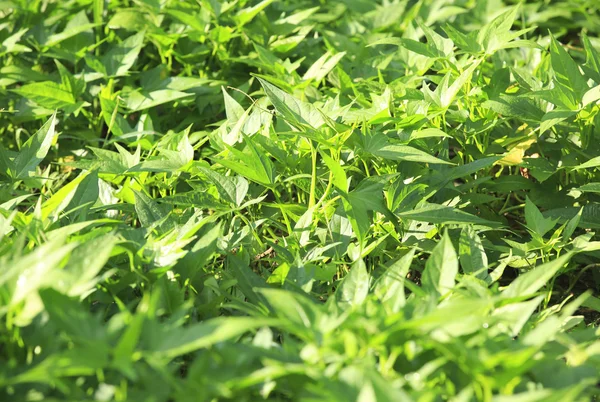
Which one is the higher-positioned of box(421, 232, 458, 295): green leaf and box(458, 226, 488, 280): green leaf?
box(421, 232, 458, 295): green leaf

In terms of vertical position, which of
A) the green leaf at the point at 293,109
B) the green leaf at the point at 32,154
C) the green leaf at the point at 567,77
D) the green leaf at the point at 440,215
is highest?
the green leaf at the point at 567,77

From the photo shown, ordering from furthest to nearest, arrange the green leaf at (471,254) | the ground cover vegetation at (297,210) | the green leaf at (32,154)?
the green leaf at (32,154), the green leaf at (471,254), the ground cover vegetation at (297,210)

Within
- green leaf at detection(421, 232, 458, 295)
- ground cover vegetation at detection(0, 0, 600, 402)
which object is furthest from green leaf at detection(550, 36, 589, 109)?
green leaf at detection(421, 232, 458, 295)

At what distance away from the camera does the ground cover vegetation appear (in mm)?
1144


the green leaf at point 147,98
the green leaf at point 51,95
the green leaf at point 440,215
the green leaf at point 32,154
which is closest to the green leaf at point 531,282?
the green leaf at point 440,215

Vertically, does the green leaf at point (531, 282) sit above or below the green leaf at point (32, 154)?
above

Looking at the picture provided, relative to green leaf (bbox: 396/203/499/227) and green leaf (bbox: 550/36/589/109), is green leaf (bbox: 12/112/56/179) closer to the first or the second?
green leaf (bbox: 396/203/499/227)

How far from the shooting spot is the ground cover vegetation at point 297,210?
1.14 metres

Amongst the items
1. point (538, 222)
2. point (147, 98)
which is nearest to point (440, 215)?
point (538, 222)

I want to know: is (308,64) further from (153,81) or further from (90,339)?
(90,339)

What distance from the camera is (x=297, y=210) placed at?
185cm

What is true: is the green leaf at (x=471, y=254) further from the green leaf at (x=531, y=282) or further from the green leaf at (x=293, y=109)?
the green leaf at (x=293, y=109)

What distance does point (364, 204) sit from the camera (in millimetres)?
1669

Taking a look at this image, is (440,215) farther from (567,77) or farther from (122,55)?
(122,55)
